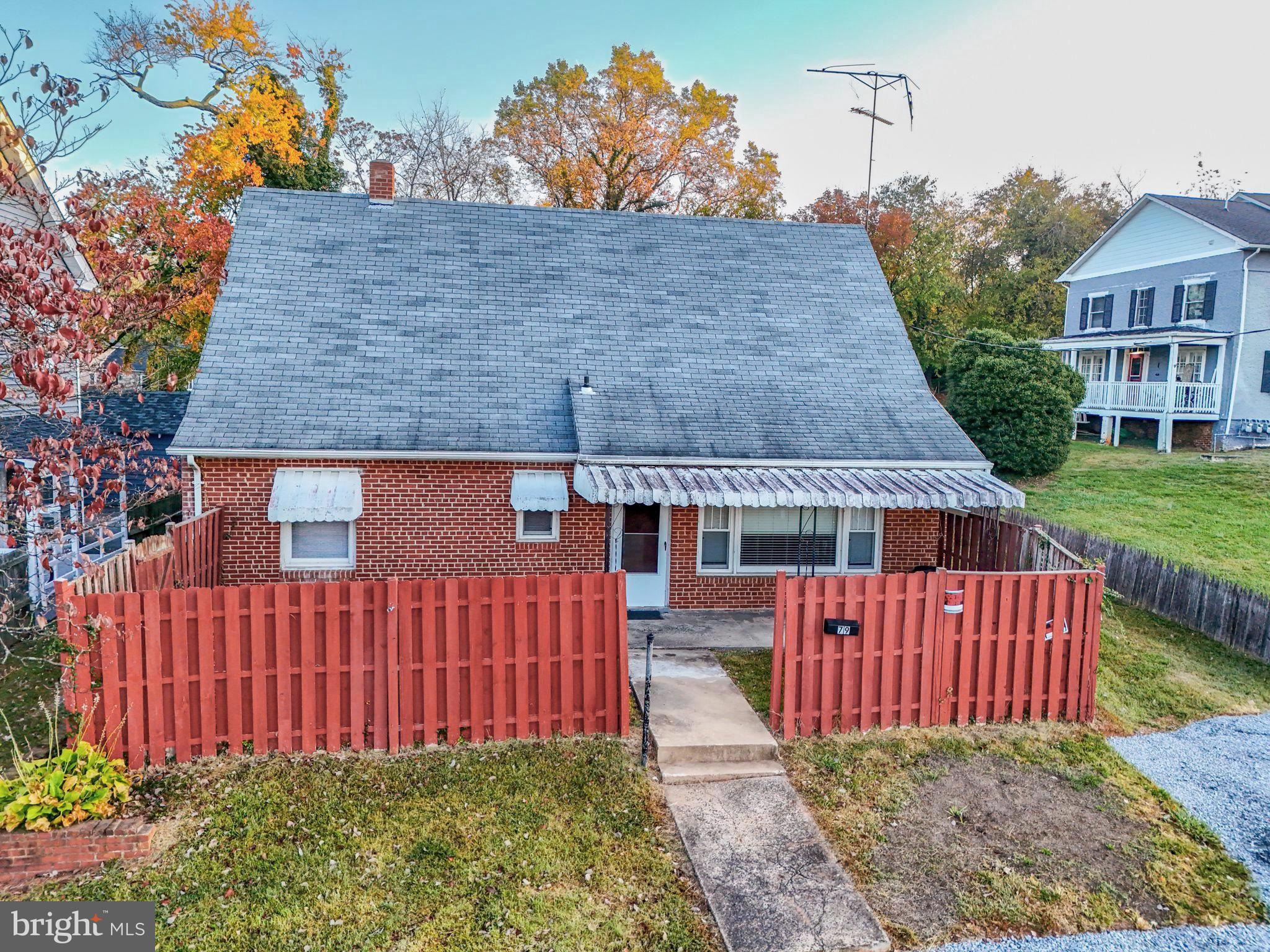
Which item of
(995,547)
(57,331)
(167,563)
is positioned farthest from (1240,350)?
(57,331)

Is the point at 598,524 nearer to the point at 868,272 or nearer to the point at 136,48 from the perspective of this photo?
the point at 868,272

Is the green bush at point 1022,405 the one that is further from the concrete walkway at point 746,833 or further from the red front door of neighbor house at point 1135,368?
the concrete walkway at point 746,833

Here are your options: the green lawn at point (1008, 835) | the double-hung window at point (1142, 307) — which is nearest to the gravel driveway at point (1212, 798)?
the green lawn at point (1008, 835)

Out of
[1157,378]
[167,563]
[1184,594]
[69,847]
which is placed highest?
[1157,378]

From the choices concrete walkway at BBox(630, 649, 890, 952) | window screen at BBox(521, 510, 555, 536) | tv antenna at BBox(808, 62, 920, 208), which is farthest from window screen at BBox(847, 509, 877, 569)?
tv antenna at BBox(808, 62, 920, 208)

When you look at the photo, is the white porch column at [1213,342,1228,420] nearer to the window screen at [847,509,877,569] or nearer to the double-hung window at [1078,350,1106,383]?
the double-hung window at [1078,350,1106,383]

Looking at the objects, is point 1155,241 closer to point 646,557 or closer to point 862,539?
point 862,539
